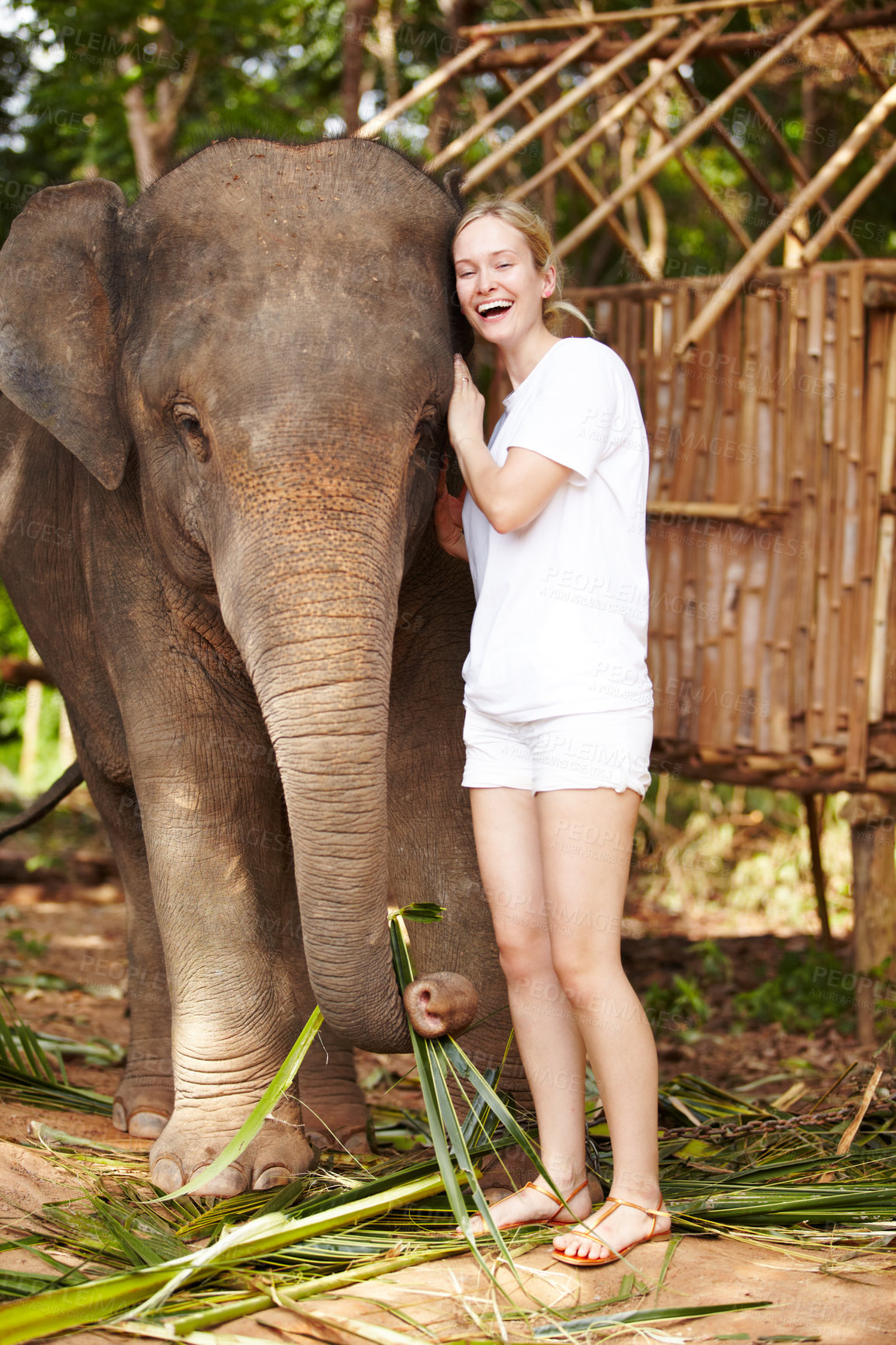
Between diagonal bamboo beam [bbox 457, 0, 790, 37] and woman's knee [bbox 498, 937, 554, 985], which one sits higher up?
diagonal bamboo beam [bbox 457, 0, 790, 37]

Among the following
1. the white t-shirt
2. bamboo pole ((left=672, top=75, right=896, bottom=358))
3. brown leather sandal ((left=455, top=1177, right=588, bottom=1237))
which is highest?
bamboo pole ((left=672, top=75, right=896, bottom=358))

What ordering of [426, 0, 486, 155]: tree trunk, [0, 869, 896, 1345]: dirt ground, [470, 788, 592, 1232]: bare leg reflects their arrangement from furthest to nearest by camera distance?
[426, 0, 486, 155]: tree trunk
[470, 788, 592, 1232]: bare leg
[0, 869, 896, 1345]: dirt ground

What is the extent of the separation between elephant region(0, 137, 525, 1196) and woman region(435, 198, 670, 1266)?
0.66ft

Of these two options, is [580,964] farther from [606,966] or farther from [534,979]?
[534,979]

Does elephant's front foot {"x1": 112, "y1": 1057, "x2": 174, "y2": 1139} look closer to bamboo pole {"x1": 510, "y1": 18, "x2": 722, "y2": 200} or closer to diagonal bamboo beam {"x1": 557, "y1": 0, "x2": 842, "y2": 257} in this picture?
diagonal bamboo beam {"x1": 557, "y1": 0, "x2": 842, "y2": 257}

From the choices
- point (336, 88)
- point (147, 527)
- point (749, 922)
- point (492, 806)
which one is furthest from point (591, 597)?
point (336, 88)

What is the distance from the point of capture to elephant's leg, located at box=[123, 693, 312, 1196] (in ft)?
11.1

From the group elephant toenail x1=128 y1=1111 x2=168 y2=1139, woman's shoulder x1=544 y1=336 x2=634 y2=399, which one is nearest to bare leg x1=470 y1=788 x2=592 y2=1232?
woman's shoulder x1=544 y1=336 x2=634 y2=399

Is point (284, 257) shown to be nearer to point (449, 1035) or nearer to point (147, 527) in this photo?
point (147, 527)

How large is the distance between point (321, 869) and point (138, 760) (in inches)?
38.8

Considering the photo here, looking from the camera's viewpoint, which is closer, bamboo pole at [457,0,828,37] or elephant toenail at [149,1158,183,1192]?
elephant toenail at [149,1158,183,1192]

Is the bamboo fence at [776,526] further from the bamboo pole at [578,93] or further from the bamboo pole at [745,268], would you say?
the bamboo pole at [578,93]

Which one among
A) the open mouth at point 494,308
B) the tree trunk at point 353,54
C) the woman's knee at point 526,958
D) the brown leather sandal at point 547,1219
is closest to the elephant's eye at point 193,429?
the open mouth at point 494,308

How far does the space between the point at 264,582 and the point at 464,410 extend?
0.62 meters
